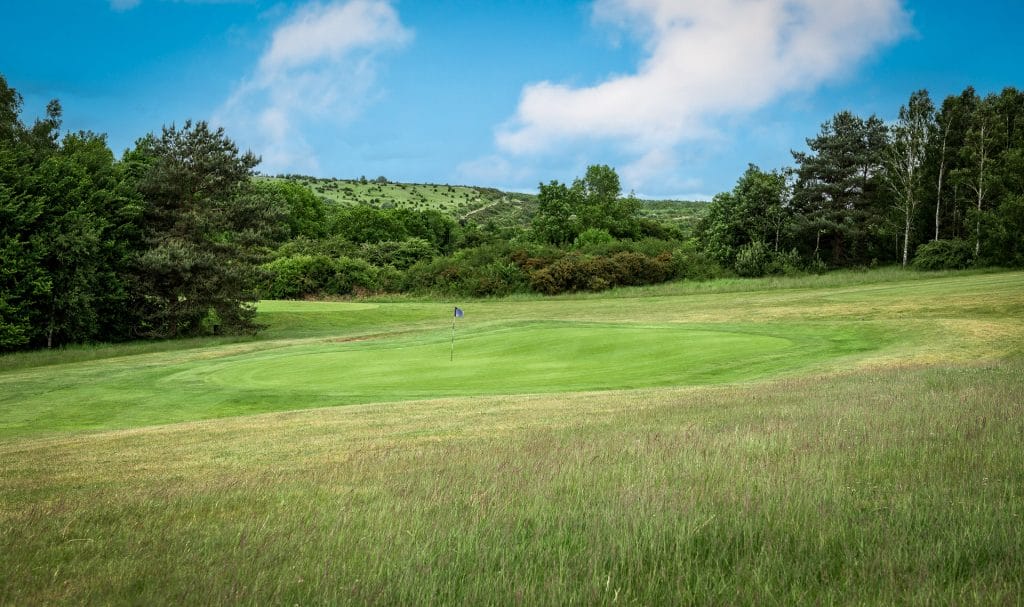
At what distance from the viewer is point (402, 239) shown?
92688 mm

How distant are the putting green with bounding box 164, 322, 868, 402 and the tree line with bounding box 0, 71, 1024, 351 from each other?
1320cm

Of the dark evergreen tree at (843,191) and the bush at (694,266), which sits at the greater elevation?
the dark evergreen tree at (843,191)

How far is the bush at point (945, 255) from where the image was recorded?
2053 inches

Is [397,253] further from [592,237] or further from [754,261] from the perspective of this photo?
[754,261]

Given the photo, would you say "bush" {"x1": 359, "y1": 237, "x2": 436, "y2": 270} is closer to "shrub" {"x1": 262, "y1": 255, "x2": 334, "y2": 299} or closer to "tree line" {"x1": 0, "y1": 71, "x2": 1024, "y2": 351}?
"tree line" {"x1": 0, "y1": 71, "x2": 1024, "y2": 351}

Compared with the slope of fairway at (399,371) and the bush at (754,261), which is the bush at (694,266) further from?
the slope of fairway at (399,371)

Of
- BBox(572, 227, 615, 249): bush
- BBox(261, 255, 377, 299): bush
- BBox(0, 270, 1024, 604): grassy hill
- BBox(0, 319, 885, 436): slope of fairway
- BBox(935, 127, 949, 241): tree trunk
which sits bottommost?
BBox(0, 319, 885, 436): slope of fairway

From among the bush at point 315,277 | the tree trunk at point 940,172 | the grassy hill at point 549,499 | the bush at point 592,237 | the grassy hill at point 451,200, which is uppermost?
the grassy hill at point 451,200

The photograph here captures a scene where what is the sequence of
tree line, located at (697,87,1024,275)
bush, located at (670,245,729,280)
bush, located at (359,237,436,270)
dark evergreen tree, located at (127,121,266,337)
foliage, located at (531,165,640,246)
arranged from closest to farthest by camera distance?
1. dark evergreen tree, located at (127,121,266,337)
2. tree line, located at (697,87,1024,275)
3. bush, located at (670,245,729,280)
4. bush, located at (359,237,436,270)
5. foliage, located at (531,165,640,246)

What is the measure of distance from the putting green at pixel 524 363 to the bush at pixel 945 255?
3141 cm

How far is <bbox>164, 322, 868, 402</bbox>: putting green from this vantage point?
68.2 ft

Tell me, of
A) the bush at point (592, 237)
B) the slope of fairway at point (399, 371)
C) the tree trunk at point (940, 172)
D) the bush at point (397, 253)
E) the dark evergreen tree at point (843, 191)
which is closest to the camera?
the slope of fairway at point (399, 371)

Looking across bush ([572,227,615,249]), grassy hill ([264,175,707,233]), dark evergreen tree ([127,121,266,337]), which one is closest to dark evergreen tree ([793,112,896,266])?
bush ([572,227,615,249])

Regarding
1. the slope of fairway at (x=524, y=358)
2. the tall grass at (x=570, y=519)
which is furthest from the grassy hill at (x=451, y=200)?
the tall grass at (x=570, y=519)
